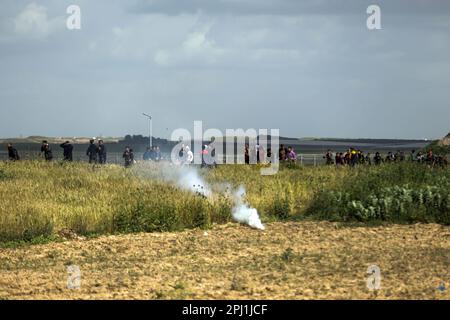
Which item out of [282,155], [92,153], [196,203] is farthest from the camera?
[282,155]

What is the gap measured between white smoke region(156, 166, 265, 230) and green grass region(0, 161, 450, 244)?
30cm

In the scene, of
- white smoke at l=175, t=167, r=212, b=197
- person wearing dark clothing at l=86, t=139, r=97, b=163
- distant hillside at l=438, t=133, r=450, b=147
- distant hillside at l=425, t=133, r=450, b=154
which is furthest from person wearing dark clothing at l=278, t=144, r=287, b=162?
distant hillside at l=438, t=133, r=450, b=147

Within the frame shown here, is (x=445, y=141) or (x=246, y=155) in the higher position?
(x=246, y=155)

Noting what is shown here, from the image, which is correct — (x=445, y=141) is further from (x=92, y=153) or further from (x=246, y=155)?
(x=92, y=153)

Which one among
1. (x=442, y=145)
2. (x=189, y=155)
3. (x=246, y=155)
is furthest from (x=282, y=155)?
(x=442, y=145)

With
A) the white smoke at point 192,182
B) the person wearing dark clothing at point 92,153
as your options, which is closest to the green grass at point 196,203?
the white smoke at point 192,182

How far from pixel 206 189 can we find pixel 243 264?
32.6 ft

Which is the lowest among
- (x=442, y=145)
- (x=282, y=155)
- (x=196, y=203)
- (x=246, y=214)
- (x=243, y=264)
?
(x=442, y=145)

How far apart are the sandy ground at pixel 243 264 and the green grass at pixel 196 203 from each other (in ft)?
2.70

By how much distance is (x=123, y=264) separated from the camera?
15773 millimetres

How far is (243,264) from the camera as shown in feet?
50.3

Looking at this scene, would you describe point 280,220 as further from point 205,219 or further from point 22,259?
point 22,259

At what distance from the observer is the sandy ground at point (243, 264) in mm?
12773

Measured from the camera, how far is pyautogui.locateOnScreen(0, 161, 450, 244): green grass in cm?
2009
